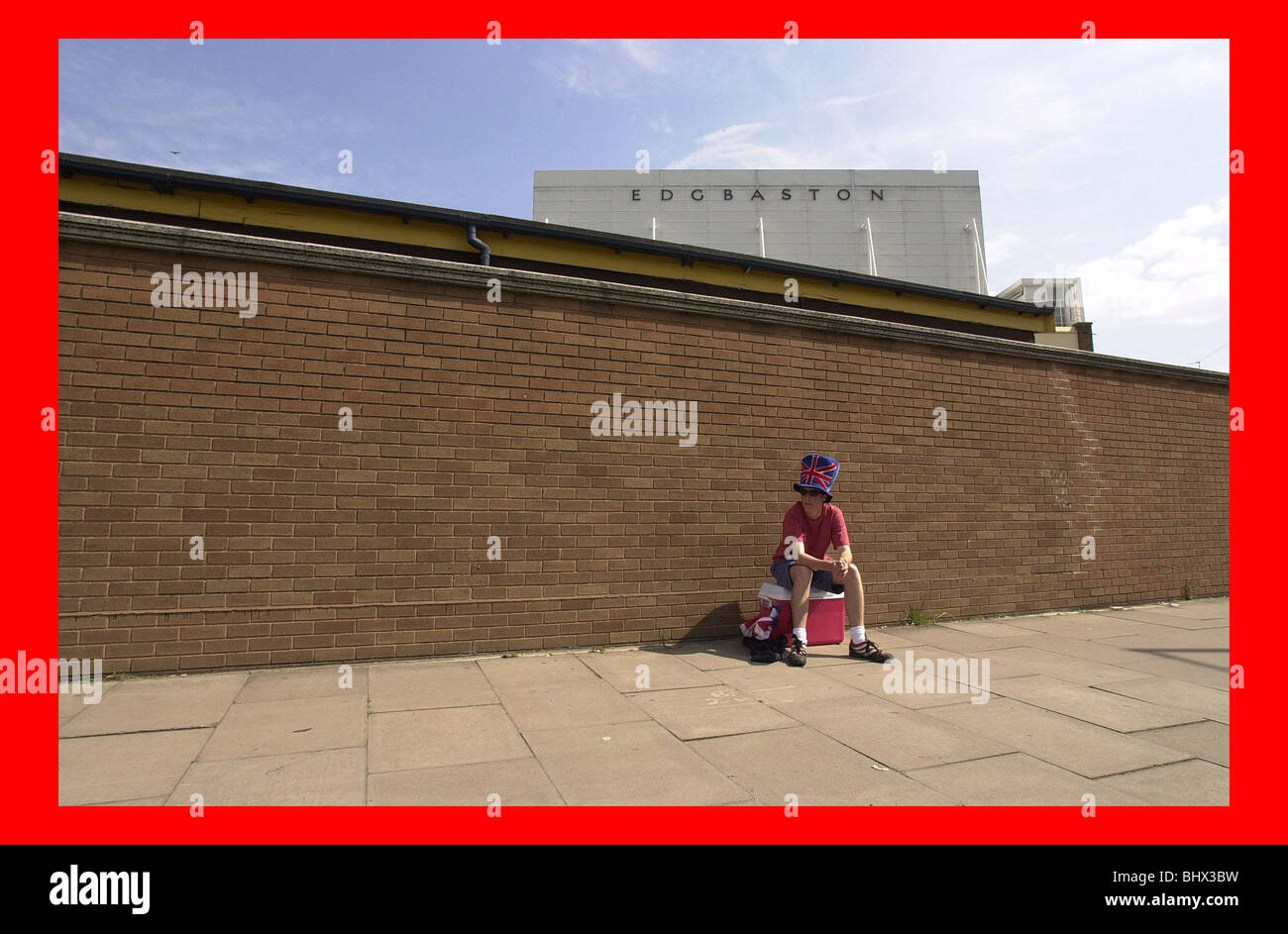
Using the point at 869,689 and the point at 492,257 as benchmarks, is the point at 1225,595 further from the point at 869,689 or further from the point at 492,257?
the point at 492,257

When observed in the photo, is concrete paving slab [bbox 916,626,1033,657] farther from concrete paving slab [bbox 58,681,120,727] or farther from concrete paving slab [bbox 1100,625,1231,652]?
concrete paving slab [bbox 58,681,120,727]

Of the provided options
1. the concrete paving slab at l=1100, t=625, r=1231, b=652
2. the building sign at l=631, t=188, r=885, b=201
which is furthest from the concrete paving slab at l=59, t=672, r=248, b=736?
the building sign at l=631, t=188, r=885, b=201

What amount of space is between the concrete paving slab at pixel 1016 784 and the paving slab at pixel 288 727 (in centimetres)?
306

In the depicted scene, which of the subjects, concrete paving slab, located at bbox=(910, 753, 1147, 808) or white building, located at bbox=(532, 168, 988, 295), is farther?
white building, located at bbox=(532, 168, 988, 295)

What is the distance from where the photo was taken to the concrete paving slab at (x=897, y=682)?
16.2ft

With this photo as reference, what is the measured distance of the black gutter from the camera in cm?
712

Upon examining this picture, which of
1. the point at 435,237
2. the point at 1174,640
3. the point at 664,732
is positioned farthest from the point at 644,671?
the point at 435,237

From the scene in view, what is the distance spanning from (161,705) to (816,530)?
4897 millimetres

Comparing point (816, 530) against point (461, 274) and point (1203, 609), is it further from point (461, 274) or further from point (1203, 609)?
point (1203, 609)

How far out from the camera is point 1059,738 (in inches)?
164

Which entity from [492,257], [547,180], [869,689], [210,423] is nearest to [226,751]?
[210,423]

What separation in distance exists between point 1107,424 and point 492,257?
802 cm

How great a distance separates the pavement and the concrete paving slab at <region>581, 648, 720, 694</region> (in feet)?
0.08

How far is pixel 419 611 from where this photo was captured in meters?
5.71
